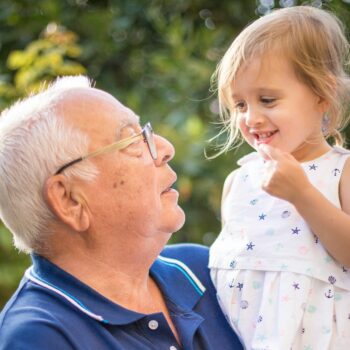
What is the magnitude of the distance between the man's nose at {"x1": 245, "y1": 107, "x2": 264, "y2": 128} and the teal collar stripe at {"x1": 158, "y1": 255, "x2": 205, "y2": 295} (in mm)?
579

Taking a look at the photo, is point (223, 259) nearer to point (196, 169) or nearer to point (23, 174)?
point (23, 174)

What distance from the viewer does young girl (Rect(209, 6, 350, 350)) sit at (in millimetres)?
2383

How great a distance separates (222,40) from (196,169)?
769 mm

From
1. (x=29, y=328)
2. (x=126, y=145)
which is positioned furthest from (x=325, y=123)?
(x=29, y=328)

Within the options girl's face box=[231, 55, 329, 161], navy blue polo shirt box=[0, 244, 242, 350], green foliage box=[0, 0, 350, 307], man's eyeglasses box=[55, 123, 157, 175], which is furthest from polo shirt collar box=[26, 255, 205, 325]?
green foliage box=[0, 0, 350, 307]

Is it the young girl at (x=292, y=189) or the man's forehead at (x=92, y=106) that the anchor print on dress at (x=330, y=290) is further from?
the man's forehead at (x=92, y=106)

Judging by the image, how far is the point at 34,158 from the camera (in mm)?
2389

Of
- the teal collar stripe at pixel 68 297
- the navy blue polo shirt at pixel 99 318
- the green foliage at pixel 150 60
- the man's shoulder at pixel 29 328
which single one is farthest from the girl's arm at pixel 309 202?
the green foliage at pixel 150 60

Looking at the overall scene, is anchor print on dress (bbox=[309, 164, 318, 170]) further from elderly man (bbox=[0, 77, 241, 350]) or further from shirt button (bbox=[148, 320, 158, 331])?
shirt button (bbox=[148, 320, 158, 331])

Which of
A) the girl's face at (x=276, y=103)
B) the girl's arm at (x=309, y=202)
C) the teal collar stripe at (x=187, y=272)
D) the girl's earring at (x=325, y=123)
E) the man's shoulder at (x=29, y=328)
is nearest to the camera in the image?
the man's shoulder at (x=29, y=328)

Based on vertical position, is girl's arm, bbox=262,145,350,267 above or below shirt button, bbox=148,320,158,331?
above

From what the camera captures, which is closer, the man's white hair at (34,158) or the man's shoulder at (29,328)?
the man's shoulder at (29,328)

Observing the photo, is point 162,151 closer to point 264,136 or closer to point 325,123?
point 264,136

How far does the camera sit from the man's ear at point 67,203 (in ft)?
7.88
